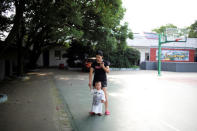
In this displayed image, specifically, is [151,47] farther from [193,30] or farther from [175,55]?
[193,30]

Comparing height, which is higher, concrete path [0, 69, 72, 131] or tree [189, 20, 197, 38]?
tree [189, 20, 197, 38]

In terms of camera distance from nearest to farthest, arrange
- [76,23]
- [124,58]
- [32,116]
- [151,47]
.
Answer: [32,116], [76,23], [124,58], [151,47]

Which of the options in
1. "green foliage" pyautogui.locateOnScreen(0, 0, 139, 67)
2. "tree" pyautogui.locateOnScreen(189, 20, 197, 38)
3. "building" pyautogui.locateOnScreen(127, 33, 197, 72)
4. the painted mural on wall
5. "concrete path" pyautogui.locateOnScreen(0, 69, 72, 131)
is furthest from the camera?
"tree" pyautogui.locateOnScreen(189, 20, 197, 38)

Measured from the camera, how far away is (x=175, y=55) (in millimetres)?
34875

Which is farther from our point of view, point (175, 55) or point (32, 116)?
point (175, 55)

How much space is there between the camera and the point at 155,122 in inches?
192

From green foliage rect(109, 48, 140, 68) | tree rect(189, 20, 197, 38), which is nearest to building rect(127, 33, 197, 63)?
green foliage rect(109, 48, 140, 68)

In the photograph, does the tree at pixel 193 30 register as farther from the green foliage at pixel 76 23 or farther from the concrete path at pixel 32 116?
the concrete path at pixel 32 116

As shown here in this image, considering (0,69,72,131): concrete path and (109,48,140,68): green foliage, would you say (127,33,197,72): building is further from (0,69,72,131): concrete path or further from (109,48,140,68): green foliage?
(0,69,72,131): concrete path

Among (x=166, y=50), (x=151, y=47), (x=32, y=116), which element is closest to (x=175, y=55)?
(x=166, y=50)

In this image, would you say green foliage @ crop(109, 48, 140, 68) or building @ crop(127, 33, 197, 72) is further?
building @ crop(127, 33, 197, 72)

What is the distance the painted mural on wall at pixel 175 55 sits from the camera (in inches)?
1357

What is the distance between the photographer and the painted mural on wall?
1357 inches

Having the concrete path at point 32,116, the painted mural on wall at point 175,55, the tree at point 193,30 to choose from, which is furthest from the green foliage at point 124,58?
the tree at point 193,30
